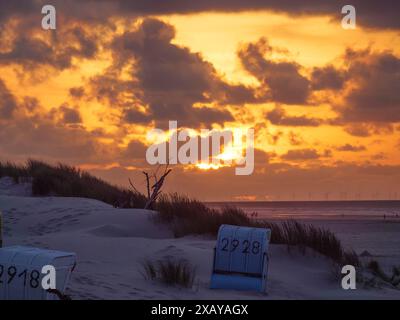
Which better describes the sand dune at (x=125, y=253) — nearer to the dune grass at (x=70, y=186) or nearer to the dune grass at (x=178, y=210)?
the dune grass at (x=178, y=210)

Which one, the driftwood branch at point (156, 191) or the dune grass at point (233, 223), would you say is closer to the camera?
the dune grass at point (233, 223)

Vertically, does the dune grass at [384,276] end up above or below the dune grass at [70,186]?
below

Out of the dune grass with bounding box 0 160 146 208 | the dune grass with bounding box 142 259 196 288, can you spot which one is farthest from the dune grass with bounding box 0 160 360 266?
the dune grass with bounding box 142 259 196 288

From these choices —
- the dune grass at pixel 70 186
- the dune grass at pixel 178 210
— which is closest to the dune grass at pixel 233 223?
the dune grass at pixel 178 210

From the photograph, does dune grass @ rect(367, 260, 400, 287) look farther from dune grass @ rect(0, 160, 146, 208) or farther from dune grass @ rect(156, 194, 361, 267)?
dune grass @ rect(0, 160, 146, 208)

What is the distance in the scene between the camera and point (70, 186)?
25906 millimetres

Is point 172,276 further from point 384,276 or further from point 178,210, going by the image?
point 178,210

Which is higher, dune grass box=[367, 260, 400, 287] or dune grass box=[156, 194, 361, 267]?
dune grass box=[156, 194, 361, 267]

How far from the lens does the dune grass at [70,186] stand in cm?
2542

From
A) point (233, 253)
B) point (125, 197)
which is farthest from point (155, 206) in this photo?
point (233, 253)

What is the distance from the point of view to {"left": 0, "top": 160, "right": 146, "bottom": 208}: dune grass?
25.4 meters
